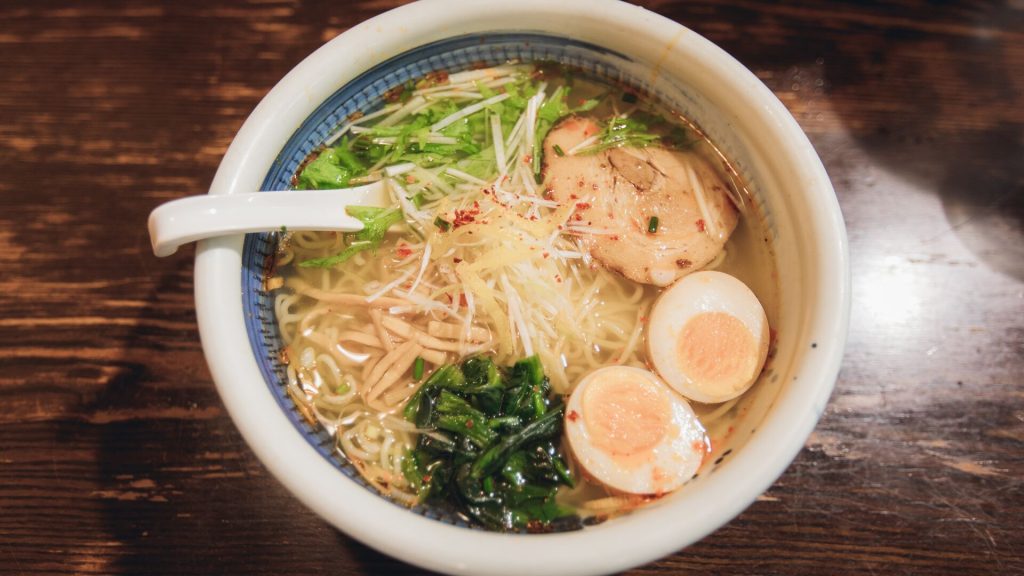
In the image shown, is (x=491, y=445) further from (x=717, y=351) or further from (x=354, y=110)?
(x=354, y=110)

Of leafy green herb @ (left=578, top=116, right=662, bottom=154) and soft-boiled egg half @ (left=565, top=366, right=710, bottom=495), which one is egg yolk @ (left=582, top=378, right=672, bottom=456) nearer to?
soft-boiled egg half @ (left=565, top=366, right=710, bottom=495)

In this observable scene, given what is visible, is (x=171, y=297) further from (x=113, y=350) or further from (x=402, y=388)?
(x=402, y=388)

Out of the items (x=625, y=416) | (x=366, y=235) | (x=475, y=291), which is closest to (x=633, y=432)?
(x=625, y=416)

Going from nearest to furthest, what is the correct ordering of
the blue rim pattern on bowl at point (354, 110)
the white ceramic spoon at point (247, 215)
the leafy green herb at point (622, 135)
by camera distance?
1. the white ceramic spoon at point (247, 215)
2. the blue rim pattern on bowl at point (354, 110)
3. the leafy green herb at point (622, 135)

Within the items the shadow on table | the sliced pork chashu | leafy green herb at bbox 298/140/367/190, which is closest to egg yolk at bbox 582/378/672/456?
the sliced pork chashu

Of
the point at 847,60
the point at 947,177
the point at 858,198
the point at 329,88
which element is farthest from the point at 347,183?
the point at 947,177

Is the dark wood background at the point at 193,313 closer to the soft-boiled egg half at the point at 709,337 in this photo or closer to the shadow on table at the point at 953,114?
the shadow on table at the point at 953,114

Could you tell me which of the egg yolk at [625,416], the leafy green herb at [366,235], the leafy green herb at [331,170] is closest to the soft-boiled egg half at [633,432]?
the egg yolk at [625,416]
